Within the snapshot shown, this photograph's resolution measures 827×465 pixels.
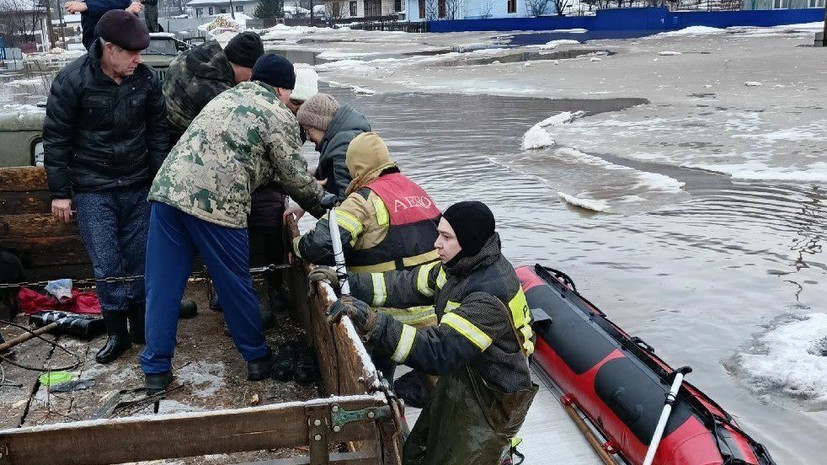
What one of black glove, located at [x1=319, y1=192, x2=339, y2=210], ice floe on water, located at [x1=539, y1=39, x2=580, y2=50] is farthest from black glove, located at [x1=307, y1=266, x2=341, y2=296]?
ice floe on water, located at [x1=539, y1=39, x2=580, y2=50]

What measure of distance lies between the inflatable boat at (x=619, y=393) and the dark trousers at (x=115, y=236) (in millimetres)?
2796

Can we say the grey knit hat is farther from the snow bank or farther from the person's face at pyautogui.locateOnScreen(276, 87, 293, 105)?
the snow bank

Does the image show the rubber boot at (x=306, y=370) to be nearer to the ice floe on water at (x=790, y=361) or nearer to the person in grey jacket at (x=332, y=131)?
the person in grey jacket at (x=332, y=131)

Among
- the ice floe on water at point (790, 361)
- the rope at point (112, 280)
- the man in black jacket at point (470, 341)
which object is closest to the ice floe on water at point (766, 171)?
the ice floe on water at point (790, 361)

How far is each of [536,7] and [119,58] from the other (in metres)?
70.7

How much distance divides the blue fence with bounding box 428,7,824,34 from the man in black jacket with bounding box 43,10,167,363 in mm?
49350

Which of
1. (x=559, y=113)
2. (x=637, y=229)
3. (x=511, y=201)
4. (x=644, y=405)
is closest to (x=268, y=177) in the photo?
(x=644, y=405)

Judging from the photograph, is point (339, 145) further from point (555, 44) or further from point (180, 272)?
point (555, 44)

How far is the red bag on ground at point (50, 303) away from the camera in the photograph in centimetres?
533

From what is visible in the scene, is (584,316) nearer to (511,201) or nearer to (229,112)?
(229,112)

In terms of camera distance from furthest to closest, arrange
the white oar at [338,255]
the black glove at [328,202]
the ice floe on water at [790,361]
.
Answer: the ice floe on water at [790,361], the black glove at [328,202], the white oar at [338,255]

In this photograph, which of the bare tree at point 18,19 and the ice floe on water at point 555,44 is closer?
the ice floe on water at point 555,44

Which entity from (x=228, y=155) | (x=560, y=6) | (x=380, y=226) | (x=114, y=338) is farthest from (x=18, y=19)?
(x=380, y=226)

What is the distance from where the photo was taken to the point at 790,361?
6.10 meters
